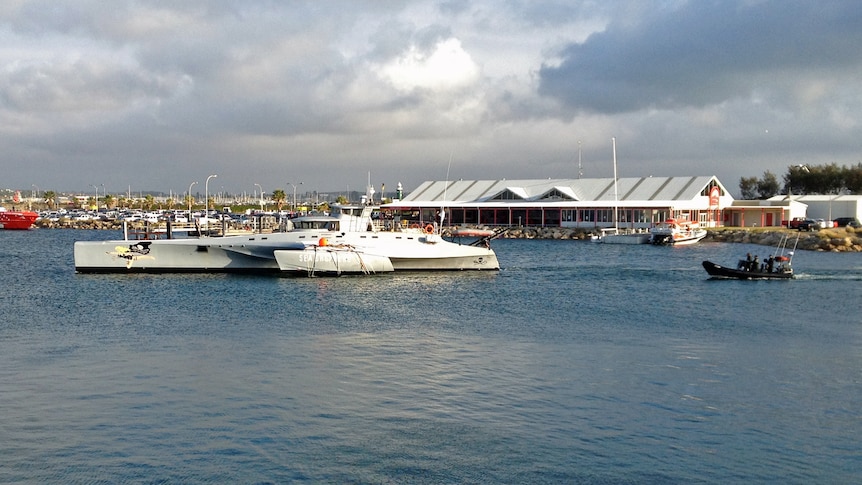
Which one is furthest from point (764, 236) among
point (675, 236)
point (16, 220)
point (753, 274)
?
point (16, 220)

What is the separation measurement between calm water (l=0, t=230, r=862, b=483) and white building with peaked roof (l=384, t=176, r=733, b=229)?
63.1m

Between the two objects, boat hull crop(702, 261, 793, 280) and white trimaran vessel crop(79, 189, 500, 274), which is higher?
white trimaran vessel crop(79, 189, 500, 274)

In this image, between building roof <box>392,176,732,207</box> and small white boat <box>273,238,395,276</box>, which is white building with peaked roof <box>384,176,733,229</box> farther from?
small white boat <box>273,238,395,276</box>

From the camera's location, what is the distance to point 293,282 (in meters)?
44.5

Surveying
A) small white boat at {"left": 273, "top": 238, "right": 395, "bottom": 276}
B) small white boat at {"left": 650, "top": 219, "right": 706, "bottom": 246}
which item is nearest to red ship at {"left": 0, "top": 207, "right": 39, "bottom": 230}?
small white boat at {"left": 273, "top": 238, "right": 395, "bottom": 276}

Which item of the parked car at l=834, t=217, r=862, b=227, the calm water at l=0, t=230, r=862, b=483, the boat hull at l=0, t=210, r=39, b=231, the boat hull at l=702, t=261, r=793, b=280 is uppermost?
the boat hull at l=0, t=210, r=39, b=231

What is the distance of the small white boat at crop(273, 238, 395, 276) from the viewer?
46531 millimetres

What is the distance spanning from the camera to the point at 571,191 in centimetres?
11000

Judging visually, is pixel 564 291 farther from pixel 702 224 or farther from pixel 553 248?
pixel 702 224

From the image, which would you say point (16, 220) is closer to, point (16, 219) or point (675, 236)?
point (16, 219)

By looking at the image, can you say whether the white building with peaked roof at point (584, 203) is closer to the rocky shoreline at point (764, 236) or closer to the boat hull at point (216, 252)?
the rocky shoreline at point (764, 236)

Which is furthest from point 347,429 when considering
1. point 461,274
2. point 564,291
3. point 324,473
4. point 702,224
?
point 702,224

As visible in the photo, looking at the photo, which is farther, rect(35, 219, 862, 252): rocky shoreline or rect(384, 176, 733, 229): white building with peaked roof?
rect(384, 176, 733, 229): white building with peaked roof

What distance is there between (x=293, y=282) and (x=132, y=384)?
2507 cm
